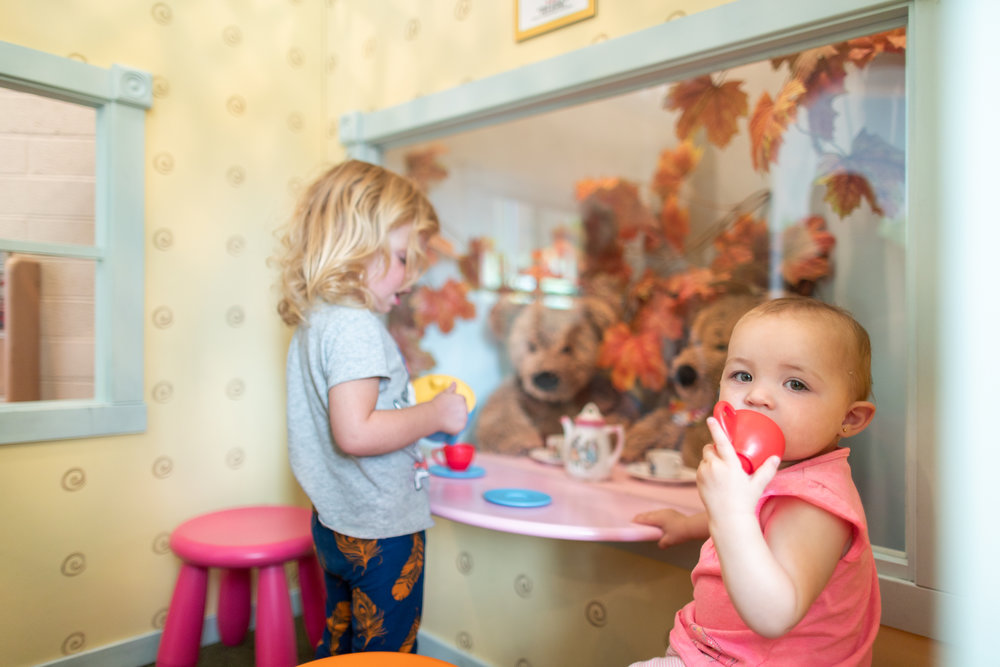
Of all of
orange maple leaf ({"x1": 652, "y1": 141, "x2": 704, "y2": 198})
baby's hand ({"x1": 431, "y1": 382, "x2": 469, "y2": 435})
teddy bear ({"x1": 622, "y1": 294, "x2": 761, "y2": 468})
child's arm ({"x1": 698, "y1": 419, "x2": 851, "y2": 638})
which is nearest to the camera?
child's arm ({"x1": 698, "y1": 419, "x2": 851, "y2": 638})

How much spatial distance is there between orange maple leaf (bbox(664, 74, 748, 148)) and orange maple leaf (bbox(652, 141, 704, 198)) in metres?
0.07

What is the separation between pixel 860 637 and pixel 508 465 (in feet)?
3.37

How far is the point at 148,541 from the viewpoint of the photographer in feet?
5.42

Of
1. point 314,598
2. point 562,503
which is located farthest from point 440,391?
point 314,598

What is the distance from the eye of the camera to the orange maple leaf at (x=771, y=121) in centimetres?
125

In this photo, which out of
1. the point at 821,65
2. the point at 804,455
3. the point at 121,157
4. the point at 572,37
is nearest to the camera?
the point at 804,455

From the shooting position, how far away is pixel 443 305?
1.95 metres

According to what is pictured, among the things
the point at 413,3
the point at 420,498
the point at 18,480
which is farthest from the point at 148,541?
the point at 413,3

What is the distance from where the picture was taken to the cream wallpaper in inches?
56.8

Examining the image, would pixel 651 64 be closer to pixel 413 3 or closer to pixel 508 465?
pixel 413 3

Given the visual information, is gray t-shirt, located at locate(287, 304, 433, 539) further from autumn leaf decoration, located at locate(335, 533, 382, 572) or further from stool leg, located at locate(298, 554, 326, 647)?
stool leg, located at locate(298, 554, 326, 647)

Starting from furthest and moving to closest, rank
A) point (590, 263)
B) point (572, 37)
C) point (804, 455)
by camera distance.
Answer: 1. point (590, 263)
2. point (572, 37)
3. point (804, 455)

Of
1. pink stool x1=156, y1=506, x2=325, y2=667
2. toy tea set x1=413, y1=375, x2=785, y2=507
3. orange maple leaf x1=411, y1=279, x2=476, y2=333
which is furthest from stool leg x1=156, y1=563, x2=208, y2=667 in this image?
orange maple leaf x1=411, y1=279, x2=476, y2=333

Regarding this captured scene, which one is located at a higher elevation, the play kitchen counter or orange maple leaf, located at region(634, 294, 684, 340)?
orange maple leaf, located at region(634, 294, 684, 340)
